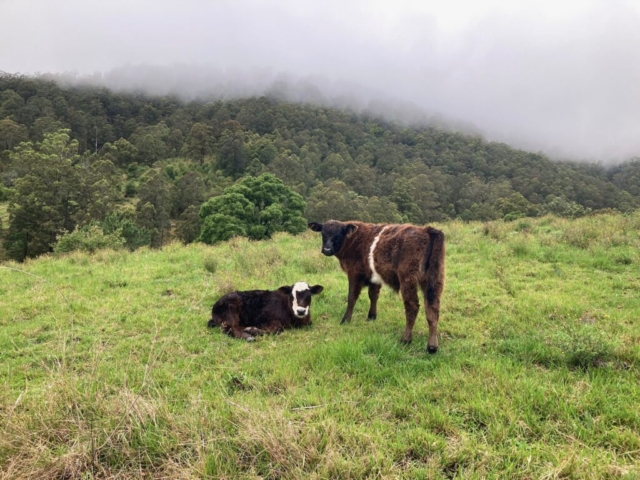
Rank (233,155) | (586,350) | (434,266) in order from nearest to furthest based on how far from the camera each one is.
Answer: (586,350)
(434,266)
(233,155)

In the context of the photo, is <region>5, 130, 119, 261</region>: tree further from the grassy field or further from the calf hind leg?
the calf hind leg

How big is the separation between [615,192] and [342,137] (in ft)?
187

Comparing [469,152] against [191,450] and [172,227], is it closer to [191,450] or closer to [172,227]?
[172,227]

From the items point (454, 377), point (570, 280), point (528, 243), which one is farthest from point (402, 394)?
point (528, 243)

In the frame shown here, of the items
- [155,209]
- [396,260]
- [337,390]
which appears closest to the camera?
[337,390]

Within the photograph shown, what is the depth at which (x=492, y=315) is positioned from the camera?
237 inches

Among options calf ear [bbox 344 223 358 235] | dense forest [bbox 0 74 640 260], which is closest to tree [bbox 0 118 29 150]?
dense forest [bbox 0 74 640 260]

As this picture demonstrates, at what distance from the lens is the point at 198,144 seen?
78.4 metres

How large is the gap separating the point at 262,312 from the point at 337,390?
311 centimetres

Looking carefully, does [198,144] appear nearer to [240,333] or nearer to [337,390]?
[240,333]

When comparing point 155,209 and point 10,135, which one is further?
point 10,135

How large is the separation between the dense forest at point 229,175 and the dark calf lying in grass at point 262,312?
593 inches

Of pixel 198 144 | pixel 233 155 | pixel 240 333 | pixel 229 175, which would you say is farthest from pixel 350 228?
pixel 198 144

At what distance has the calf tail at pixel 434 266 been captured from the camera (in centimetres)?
484
